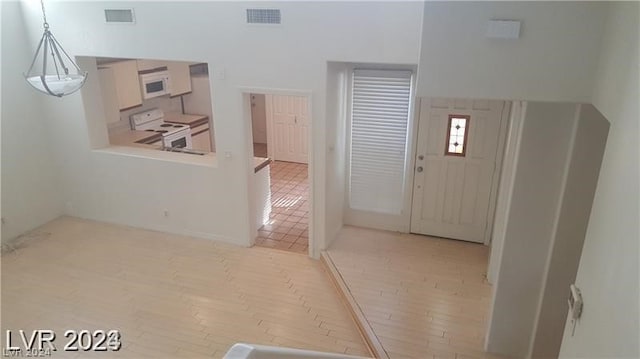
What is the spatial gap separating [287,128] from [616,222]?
6.93 m

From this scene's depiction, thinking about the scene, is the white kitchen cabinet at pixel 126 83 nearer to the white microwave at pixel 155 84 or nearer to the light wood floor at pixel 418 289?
the white microwave at pixel 155 84

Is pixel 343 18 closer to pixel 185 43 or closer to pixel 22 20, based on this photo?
pixel 185 43

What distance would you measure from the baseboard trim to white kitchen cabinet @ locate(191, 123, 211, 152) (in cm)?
386

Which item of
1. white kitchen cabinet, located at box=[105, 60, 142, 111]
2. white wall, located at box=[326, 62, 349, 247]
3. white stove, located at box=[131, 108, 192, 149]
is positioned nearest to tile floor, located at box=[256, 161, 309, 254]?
white wall, located at box=[326, 62, 349, 247]

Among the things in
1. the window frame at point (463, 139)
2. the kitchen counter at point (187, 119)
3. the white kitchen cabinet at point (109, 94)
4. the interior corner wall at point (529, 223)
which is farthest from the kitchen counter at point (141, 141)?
the interior corner wall at point (529, 223)

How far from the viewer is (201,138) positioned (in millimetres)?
8070

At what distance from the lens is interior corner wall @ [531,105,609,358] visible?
302 centimetres

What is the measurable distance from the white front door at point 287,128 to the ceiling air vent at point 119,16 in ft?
11.3

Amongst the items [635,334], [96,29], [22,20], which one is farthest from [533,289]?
[22,20]

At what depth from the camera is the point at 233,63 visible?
485cm

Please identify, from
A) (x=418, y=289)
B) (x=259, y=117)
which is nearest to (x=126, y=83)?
(x=259, y=117)

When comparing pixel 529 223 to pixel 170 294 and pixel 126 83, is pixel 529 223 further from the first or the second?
pixel 126 83

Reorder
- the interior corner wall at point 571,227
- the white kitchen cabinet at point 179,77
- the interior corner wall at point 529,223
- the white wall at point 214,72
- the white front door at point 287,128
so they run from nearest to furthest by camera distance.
Answer: the interior corner wall at point 571,227, the interior corner wall at point 529,223, the white wall at point 214,72, the white kitchen cabinet at point 179,77, the white front door at point 287,128

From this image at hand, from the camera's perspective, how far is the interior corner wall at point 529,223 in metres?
3.14
